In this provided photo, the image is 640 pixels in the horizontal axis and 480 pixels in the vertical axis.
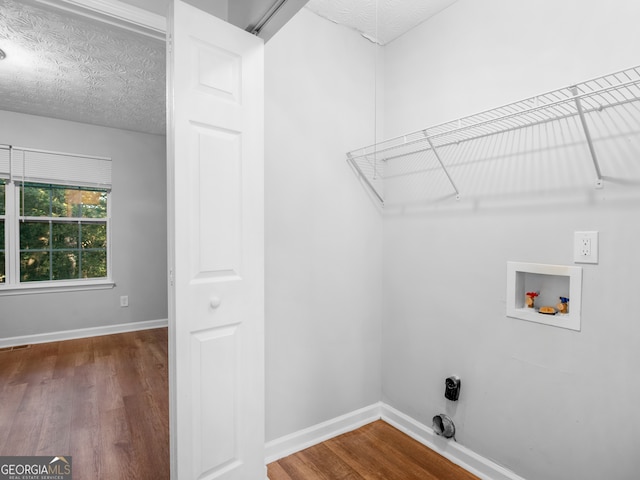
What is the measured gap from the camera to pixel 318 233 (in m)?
2.02

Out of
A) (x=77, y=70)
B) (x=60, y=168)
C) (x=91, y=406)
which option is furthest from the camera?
(x=60, y=168)

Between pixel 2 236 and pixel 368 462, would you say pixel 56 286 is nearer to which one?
pixel 2 236

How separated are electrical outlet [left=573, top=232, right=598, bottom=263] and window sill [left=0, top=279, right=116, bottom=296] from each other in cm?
466

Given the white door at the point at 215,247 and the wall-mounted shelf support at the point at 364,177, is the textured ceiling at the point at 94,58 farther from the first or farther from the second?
the wall-mounted shelf support at the point at 364,177

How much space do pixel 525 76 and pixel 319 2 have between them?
114 centimetres

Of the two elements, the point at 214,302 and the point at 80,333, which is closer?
the point at 214,302

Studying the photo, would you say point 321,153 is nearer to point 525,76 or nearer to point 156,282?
point 525,76

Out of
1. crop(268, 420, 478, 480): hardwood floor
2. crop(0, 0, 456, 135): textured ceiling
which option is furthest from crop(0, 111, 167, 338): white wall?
crop(268, 420, 478, 480): hardwood floor

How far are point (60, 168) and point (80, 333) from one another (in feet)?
6.40

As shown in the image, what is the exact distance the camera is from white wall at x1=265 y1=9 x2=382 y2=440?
187 centimetres

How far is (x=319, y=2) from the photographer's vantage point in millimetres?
1900

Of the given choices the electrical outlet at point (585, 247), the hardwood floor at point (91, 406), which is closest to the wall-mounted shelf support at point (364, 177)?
the electrical outlet at point (585, 247)

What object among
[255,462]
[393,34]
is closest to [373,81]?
[393,34]

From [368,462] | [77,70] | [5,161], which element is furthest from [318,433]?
[5,161]
